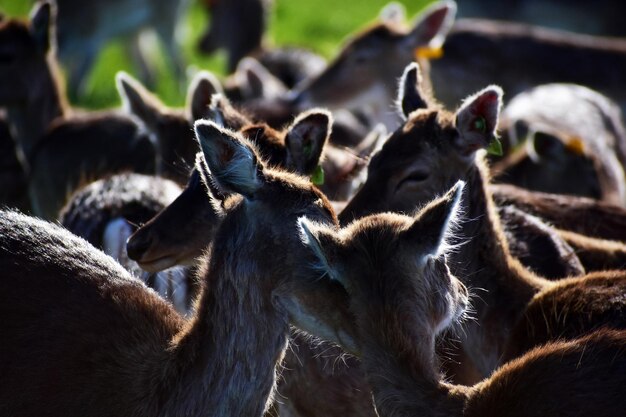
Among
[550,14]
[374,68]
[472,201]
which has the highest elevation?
[472,201]

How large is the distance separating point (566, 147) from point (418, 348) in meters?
4.51

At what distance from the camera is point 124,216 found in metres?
5.43

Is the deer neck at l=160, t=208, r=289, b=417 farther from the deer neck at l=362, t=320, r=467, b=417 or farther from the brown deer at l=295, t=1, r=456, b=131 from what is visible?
the brown deer at l=295, t=1, r=456, b=131

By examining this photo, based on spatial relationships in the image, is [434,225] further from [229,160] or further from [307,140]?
[307,140]

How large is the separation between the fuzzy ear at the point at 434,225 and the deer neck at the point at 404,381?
29 cm

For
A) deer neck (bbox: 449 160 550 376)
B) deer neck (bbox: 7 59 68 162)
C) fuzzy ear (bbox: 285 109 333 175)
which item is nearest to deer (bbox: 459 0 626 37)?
deer neck (bbox: 7 59 68 162)

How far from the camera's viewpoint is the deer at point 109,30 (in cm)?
1330

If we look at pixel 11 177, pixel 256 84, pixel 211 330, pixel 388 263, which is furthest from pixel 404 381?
pixel 256 84

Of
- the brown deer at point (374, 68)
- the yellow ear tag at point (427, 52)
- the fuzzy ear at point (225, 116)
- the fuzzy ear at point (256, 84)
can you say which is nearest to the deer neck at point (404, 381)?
the fuzzy ear at point (225, 116)

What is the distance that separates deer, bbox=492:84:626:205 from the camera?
7777 millimetres

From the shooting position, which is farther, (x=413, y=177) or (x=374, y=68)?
(x=374, y=68)

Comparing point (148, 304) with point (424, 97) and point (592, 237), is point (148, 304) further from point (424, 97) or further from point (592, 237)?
point (592, 237)

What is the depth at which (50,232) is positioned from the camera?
13.8ft

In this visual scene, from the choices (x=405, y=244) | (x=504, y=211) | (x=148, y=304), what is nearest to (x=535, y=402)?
(x=405, y=244)
